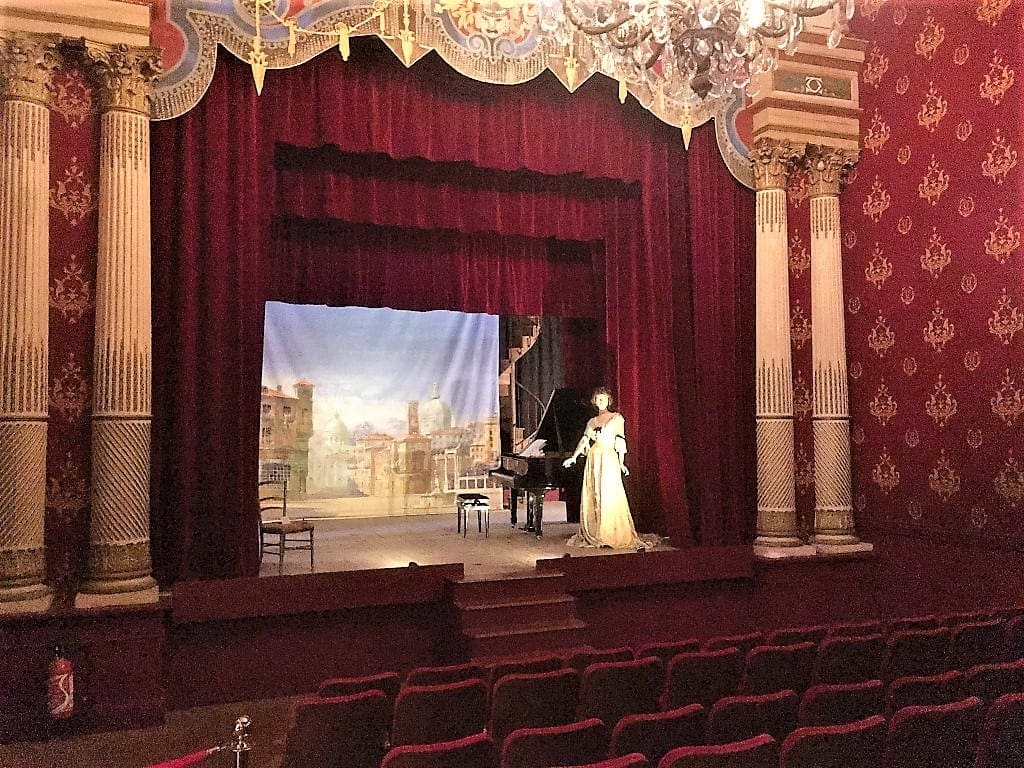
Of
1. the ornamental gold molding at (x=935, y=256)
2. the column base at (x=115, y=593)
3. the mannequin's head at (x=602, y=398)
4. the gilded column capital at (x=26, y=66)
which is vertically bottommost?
the column base at (x=115, y=593)

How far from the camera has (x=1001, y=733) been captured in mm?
2777

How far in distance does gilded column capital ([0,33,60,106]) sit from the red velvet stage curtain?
2.63 feet

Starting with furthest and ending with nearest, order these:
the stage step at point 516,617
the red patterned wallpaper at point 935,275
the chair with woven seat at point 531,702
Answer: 1. the red patterned wallpaper at point 935,275
2. the stage step at point 516,617
3. the chair with woven seat at point 531,702

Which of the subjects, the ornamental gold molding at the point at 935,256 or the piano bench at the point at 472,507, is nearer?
the ornamental gold molding at the point at 935,256

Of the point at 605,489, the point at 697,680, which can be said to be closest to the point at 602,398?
the point at 605,489

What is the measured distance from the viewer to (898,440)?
679 centimetres

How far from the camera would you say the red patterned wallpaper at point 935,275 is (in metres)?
5.95

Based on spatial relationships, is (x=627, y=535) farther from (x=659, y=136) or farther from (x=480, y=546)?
(x=659, y=136)

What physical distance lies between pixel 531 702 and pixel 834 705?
3.80 ft

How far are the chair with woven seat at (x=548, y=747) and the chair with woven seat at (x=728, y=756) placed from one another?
359 mm

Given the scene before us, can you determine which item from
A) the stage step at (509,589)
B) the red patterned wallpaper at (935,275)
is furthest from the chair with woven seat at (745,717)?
the red patterned wallpaper at (935,275)

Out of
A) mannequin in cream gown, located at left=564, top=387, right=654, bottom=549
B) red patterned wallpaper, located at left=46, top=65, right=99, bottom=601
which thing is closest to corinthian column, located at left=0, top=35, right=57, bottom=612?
red patterned wallpaper, located at left=46, top=65, right=99, bottom=601

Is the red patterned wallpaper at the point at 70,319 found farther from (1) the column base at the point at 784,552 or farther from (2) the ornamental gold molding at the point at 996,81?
(2) the ornamental gold molding at the point at 996,81

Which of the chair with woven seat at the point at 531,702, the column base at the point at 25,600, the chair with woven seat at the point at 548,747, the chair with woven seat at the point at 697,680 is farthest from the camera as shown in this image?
the column base at the point at 25,600
